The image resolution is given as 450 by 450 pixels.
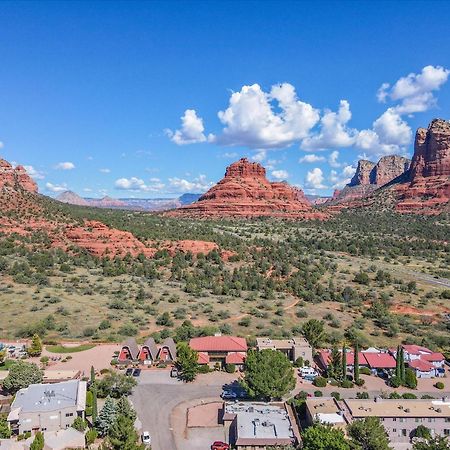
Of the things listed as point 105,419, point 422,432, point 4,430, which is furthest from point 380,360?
point 4,430

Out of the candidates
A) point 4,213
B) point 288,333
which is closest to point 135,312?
point 288,333

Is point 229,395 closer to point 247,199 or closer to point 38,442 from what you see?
point 38,442

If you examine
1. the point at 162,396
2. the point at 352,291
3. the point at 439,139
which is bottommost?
the point at 162,396

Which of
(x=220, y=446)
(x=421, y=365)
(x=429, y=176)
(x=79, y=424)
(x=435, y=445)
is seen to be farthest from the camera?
(x=429, y=176)

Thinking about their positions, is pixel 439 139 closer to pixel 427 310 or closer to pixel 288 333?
pixel 427 310

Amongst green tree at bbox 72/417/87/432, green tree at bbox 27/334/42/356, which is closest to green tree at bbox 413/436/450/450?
green tree at bbox 72/417/87/432

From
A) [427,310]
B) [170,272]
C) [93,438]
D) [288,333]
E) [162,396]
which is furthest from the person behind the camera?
[170,272]

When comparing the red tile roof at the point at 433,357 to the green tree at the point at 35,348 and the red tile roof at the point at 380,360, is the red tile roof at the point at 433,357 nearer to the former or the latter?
the red tile roof at the point at 380,360
